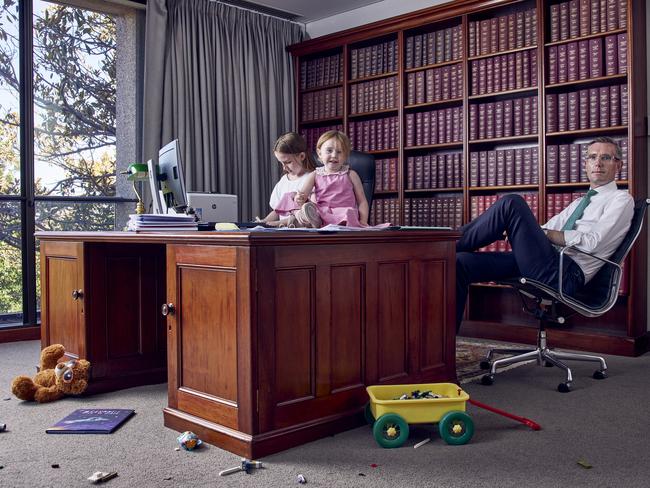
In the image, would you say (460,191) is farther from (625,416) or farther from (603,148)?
(625,416)

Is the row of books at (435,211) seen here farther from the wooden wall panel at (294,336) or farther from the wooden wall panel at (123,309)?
Result: the wooden wall panel at (294,336)

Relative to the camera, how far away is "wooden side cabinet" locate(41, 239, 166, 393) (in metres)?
2.80

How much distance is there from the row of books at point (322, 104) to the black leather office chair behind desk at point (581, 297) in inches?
97.8

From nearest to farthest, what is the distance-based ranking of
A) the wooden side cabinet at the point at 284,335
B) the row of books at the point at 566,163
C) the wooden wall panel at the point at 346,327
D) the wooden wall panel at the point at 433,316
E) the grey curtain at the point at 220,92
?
the wooden side cabinet at the point at 284,335 < the wooden wall panel at the point at 346,327 < the wooden wall panel at the point at 433,316 < the row of books at the point at 566,163 < the grey curtain at the point at 220,92

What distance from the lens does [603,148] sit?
3.19m

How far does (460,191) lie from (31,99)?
2.92 meters

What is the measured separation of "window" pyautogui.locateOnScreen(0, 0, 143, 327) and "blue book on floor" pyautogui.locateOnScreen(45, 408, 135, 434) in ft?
6.88

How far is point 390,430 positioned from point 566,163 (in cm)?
244

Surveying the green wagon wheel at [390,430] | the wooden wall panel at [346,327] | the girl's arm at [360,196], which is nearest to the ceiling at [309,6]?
the girl's arm at [360,196]

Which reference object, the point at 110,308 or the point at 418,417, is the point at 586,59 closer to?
the point at 418,417

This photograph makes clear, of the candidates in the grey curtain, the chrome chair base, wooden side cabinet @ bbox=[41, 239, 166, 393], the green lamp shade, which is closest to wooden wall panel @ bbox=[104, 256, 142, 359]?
wooden side cabinet @ bbox=[41, 239, 166, 393]

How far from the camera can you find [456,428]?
6.74ft

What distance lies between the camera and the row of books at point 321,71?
5070mm

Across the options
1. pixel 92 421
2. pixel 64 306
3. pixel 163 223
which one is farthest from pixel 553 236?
pixel 64 306
